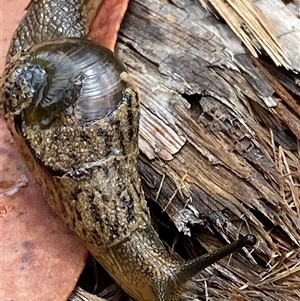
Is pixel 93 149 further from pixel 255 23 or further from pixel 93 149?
pixel 255 23

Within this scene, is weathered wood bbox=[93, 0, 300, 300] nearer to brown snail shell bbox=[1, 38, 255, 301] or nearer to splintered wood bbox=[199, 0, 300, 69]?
splintered wood bbox=[199, 0, 300, 69]

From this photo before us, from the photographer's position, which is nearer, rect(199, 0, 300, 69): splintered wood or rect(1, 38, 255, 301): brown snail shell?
rect(1, 38, 255, 301): brown snail shell

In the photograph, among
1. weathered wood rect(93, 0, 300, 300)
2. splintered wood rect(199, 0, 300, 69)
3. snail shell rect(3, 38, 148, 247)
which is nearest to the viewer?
snail shell rect(3, 38, 148, 247)

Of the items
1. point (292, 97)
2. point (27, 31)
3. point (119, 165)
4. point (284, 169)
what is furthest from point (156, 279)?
point (27, 31)

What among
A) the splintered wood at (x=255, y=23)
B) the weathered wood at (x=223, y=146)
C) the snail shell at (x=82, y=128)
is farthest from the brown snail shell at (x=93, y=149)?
the splintered wood at (x=255, y=23)

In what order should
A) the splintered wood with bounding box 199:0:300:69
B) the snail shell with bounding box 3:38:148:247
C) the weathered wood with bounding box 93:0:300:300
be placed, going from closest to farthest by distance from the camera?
the snail shell with bounding box 3:38:148:247
the weathered wood with bounding box 93:0:300:300
the splintered wood with bounding box 199:0:300:69

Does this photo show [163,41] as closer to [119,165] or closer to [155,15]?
[155,15]

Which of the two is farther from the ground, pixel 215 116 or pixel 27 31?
pixel 215 116

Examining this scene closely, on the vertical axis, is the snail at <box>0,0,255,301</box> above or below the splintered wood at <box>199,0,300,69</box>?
below

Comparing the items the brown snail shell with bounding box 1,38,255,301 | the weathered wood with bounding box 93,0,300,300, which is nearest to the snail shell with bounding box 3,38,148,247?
the brown snail shell with bounding box 1,38,255,301
